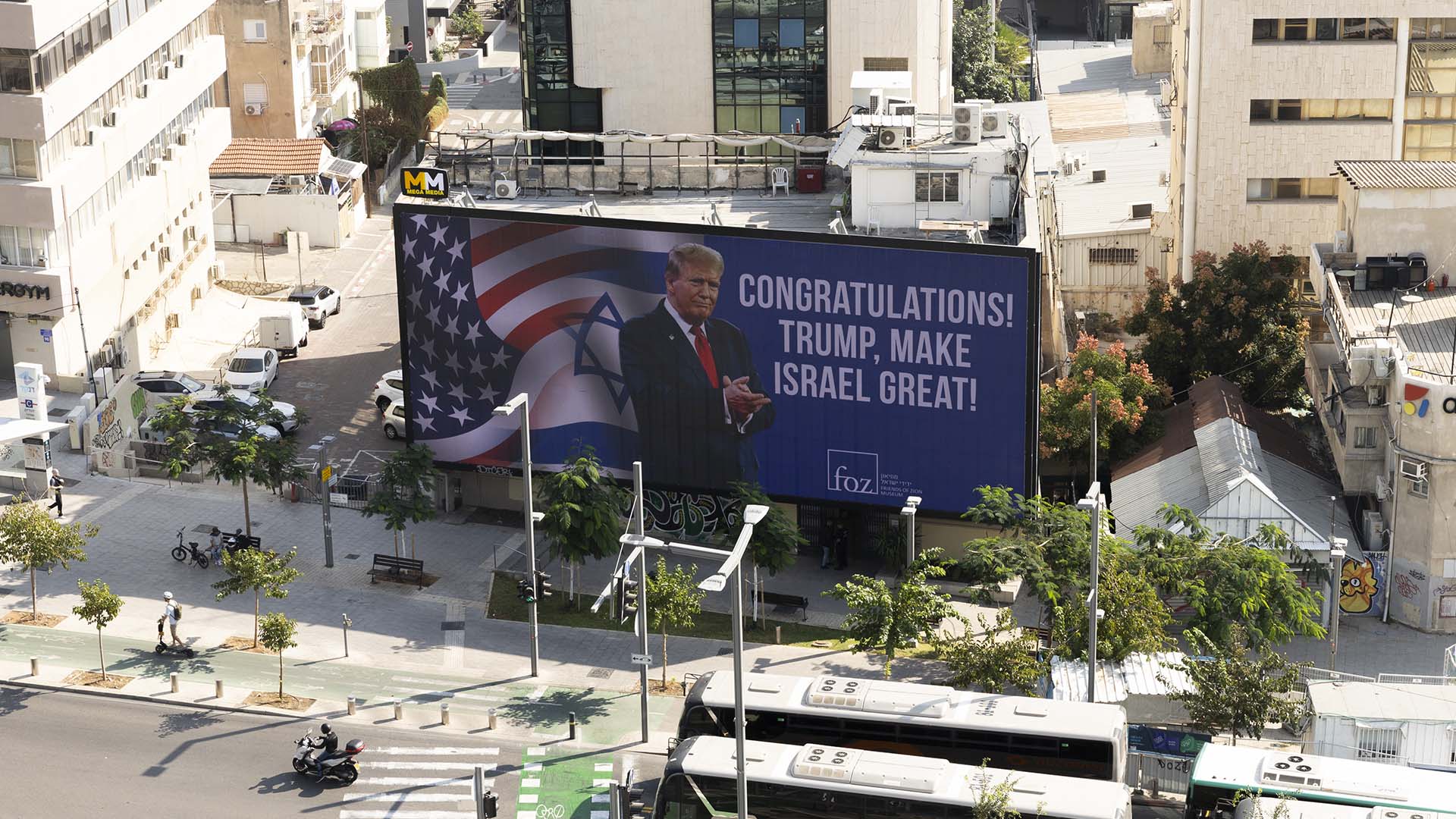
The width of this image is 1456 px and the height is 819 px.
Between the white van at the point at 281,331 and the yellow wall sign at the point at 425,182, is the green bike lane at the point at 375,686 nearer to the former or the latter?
the yellow wall sign at the point at 425,182

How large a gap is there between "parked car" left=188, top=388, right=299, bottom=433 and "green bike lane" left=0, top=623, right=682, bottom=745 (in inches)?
544

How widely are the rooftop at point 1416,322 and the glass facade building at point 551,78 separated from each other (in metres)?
35.4

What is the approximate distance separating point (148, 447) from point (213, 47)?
1114 inches

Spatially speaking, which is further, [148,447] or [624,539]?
[148,447]

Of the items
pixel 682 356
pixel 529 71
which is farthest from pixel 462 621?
pixel 529 71

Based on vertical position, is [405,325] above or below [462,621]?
above

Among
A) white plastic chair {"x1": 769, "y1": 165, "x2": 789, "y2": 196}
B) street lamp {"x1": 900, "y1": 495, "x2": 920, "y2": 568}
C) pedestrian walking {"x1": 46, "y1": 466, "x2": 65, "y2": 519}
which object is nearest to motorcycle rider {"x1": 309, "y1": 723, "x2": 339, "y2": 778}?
street lamp {"x1": 900, "y1": 495, "x2": 920, "y2": 568}

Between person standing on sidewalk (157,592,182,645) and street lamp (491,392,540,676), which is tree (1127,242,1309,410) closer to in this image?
street lamp (491,392,540,676)

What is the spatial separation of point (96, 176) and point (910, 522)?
37.4 metres

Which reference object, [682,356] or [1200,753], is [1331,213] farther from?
[1200,753]

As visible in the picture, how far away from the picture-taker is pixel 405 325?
2721 inches

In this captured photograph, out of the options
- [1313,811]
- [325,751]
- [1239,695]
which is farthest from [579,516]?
[1313,811]

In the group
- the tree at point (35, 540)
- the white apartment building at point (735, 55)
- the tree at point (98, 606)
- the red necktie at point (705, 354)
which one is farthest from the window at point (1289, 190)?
the tree at point (98, 606)

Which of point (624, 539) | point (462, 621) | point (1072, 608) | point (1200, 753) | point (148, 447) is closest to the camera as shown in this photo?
point (624, 539)
